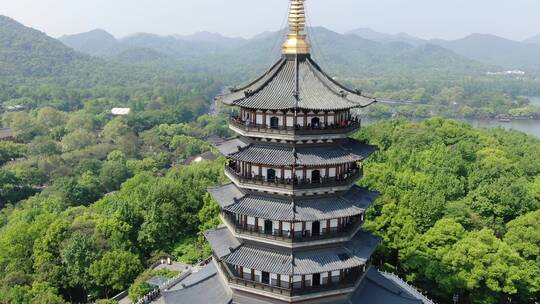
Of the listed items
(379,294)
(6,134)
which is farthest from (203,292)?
(6,134)

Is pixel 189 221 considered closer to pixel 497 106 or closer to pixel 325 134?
pixel 325 134

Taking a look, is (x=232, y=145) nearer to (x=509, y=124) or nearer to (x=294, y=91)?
(x=294, y=91)

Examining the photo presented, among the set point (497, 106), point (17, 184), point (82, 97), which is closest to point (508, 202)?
point (17, 184)

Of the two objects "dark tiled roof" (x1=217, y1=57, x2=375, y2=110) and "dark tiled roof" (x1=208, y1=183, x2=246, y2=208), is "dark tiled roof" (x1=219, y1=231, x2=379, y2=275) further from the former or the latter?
"dark tiled roof" (x1=217, y1=57, x2=375, y2=110)

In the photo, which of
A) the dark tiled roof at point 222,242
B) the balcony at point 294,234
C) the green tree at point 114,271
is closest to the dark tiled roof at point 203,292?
the dark tiled roof at point 222,242

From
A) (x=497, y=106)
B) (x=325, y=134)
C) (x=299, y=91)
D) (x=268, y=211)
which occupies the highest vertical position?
(x=299, y=91)

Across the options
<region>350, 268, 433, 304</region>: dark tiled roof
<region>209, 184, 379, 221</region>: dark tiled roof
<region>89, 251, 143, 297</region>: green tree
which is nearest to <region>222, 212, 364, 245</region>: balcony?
<region>209, 184, 379, 221</region>: dark tiled roof
